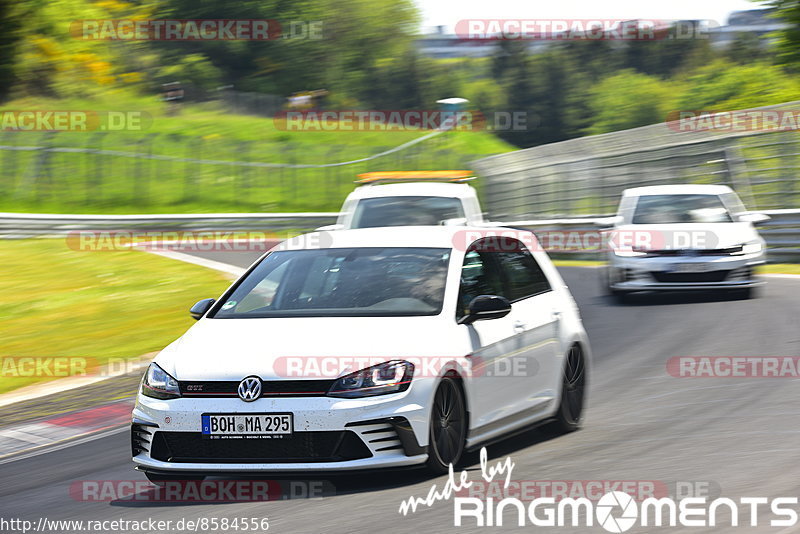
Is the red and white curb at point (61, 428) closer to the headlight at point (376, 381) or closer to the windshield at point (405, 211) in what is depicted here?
the headlight at point (376, 381)

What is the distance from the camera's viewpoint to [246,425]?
6.45 meters

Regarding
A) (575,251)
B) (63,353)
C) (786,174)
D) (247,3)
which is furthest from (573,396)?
(247,3)

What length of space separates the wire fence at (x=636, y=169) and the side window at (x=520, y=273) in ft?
57.2

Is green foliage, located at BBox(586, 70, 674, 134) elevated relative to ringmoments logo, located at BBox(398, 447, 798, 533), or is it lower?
lower

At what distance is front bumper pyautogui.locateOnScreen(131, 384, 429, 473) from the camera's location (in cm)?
641

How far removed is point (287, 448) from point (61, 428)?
3822 millimetres

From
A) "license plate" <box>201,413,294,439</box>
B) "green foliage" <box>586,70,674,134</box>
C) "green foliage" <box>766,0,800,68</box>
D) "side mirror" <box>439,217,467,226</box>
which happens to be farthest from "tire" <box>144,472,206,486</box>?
"green foliage" <box>586,70,674,134</box>

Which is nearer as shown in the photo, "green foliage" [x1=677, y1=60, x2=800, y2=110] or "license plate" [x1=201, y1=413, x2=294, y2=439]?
"license plate" [x1=201, y1=413, x2=294, y2=439]

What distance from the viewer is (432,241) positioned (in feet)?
25.9

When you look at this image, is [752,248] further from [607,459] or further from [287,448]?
[287,448]

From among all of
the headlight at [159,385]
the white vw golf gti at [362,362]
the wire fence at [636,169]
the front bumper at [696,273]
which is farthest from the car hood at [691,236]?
the headlight at [159,385]

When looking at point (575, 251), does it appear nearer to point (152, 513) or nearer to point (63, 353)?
point (63, 353)

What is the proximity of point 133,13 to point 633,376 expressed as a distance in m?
72.7

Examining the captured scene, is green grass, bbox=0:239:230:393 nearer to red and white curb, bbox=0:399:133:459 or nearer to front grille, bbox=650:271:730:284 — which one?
red and white curb, bbox=0:399:133:459
